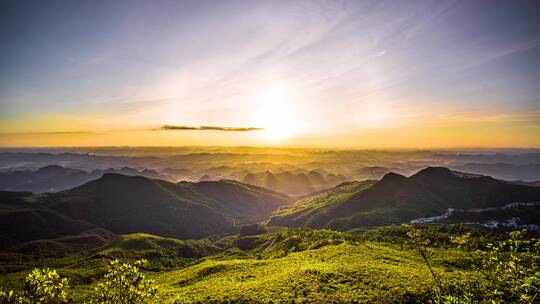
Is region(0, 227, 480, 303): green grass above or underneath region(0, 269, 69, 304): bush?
underneath

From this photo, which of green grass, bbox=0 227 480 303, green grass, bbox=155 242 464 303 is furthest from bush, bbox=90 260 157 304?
green grass, bbox=155 242 464 303

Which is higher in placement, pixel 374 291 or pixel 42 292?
pixel 42 292

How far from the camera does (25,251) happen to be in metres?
182

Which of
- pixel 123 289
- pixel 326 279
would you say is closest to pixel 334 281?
pixel 326 279

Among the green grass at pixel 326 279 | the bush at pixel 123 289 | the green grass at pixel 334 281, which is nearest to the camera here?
the bush at pixel 123 289

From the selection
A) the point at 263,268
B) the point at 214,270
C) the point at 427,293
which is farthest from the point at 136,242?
the point at 427,293

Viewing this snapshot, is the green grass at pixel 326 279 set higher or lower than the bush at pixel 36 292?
lower

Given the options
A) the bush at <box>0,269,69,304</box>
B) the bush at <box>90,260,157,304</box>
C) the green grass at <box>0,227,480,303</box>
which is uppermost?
the bush at <box>0,269,69,304</box>

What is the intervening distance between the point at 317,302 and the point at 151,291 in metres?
32.1

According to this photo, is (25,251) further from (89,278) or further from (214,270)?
(214,270)

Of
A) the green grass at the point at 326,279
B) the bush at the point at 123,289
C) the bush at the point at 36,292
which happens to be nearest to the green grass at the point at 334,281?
the green grass at the point at 326,279

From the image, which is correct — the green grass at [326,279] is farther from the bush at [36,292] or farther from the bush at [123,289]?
the bush at [36,292]

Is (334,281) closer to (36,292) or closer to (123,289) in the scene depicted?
(123,289)

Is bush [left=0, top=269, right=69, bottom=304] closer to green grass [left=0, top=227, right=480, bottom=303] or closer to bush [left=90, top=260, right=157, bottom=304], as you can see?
bush [left=90, top=260, right=157, bottom=304]
